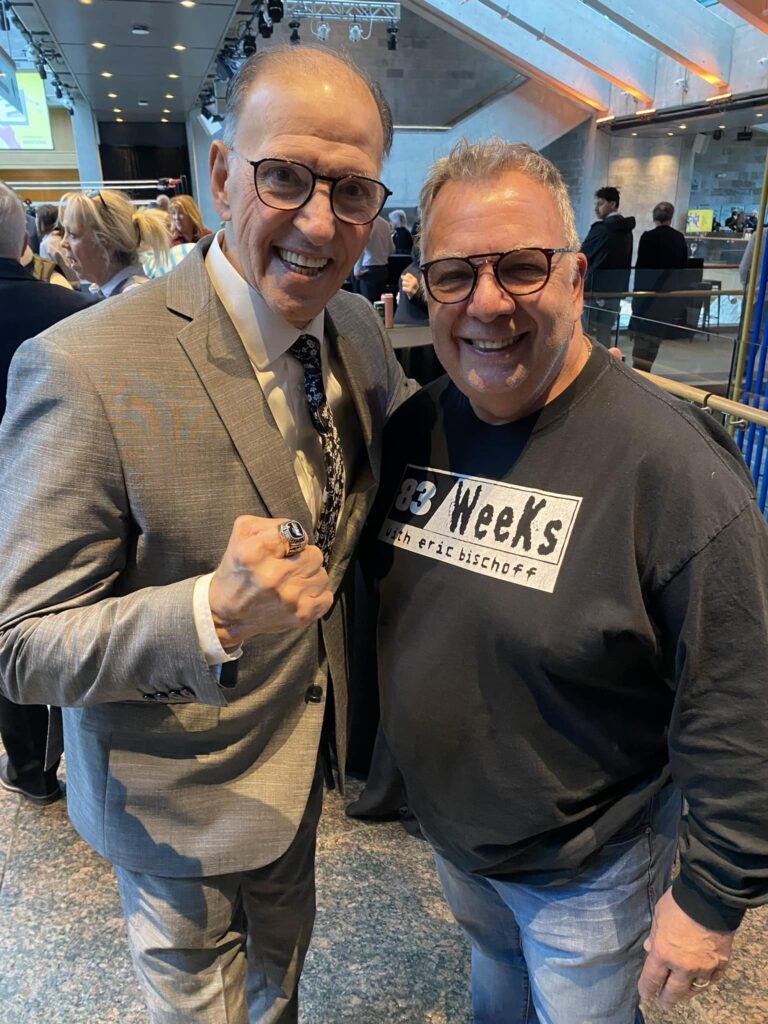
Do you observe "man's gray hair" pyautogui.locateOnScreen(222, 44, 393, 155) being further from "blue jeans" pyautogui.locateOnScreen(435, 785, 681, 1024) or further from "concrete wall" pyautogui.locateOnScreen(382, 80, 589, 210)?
"concrete wall" pyautogui.locateOnScreen(382, 80, 589, 210)

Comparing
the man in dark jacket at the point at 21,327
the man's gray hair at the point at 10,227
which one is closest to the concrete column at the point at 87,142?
the man's gray hair at the point at 10,227

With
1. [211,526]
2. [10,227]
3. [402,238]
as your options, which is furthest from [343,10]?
[211,526]

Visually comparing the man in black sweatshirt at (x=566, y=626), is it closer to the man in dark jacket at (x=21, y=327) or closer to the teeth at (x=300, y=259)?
the teeth at (x=300, y=259)

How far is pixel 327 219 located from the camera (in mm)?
1120

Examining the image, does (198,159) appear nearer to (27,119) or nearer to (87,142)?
(87,142)

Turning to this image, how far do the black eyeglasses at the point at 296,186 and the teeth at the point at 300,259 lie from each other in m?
0.07

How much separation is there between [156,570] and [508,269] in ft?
2.36

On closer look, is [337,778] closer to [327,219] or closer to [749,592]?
[749,592]

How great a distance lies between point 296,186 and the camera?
3.66 feet

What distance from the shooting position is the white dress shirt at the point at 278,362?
4.01 feet

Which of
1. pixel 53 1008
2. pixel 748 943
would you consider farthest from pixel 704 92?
pixel 53 1008

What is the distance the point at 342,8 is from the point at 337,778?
1820 cm

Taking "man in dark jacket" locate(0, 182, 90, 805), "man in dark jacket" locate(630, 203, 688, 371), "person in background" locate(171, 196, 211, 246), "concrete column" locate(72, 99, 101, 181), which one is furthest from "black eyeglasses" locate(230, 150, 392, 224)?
"concrete column" locate(72, 99, 101, 181)

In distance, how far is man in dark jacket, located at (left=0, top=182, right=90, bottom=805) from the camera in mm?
2457
